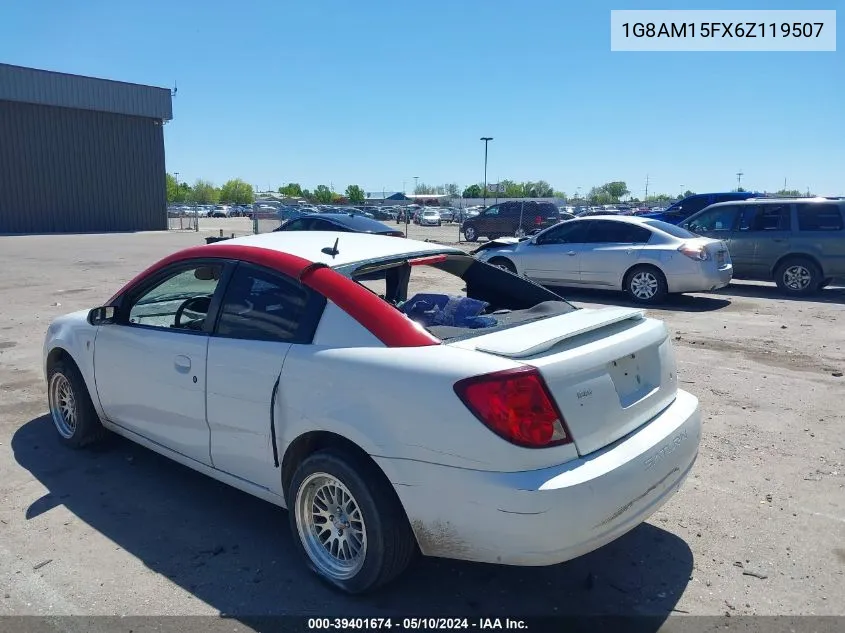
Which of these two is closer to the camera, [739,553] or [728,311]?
[739,553]

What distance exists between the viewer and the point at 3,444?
16.4 feet

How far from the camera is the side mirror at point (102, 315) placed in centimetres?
439

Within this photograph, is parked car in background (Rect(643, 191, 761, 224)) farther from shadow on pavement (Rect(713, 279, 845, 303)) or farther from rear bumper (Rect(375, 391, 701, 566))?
rear bumper (Rect(375, 391, 701, 566))

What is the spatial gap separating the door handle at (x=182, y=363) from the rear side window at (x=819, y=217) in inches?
483

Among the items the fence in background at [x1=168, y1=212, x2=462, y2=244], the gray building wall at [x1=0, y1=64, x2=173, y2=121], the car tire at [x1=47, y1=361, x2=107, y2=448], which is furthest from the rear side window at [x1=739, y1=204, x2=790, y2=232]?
the gray building wall at [x1=0, y1=64, x2=173, y2=121]

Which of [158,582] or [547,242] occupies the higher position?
[547,242]

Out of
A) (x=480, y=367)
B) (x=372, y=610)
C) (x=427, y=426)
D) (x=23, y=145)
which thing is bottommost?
(x=372, y=610)

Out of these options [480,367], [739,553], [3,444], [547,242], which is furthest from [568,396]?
[547,242]

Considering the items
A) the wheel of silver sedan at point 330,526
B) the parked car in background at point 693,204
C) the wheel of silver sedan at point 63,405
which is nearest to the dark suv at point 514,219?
the parked car in background at point 693,204

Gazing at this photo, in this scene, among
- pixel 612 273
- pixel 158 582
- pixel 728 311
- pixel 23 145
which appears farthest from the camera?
pixel 23 145

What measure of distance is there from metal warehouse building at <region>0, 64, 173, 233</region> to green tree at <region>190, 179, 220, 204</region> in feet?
280

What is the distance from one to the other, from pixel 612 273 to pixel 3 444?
943 cm

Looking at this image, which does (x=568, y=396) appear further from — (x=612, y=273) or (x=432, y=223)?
(x=432, y=223)

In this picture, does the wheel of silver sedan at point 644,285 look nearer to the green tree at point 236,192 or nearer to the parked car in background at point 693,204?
the parked car in background at point 693,204
